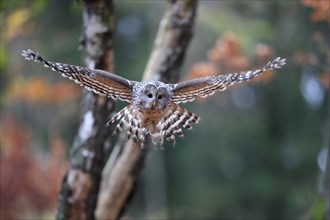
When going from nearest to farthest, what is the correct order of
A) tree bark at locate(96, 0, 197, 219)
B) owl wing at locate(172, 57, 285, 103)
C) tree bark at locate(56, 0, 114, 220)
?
1. owl wing at locate(172, 57, 285, 103)
2. tree bark at locate(56, 0, 114, 220)
3. tree bark at locate(96, 0, 197, 219)

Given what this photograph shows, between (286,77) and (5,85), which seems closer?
(5,85)

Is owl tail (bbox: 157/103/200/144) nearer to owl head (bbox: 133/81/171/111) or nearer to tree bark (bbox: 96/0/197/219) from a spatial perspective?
owl head (bbox: 133/81/171/111)

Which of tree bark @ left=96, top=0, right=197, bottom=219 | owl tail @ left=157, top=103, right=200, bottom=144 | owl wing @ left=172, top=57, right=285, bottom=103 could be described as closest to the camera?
owl wing @ left=172, top=57, right=285, bottom=103

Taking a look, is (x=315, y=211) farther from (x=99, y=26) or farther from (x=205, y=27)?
(x=205, y=27)

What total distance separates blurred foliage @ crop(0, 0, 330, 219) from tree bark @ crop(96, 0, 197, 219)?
15.1 feet

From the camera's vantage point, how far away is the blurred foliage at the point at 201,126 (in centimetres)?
1063

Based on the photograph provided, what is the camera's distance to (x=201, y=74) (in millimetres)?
5832

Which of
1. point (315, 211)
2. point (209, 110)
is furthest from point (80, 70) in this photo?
point (209, 110)

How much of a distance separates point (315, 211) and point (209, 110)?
10462mm

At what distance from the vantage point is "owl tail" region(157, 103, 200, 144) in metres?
3.46

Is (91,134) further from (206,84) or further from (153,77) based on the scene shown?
(206,84)

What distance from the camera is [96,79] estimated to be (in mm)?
3453

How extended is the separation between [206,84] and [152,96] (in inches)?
12.3

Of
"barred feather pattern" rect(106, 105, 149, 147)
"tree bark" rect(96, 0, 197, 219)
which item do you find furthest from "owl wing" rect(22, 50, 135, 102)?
"tree bark" rect(96, 0, 197, 219)
